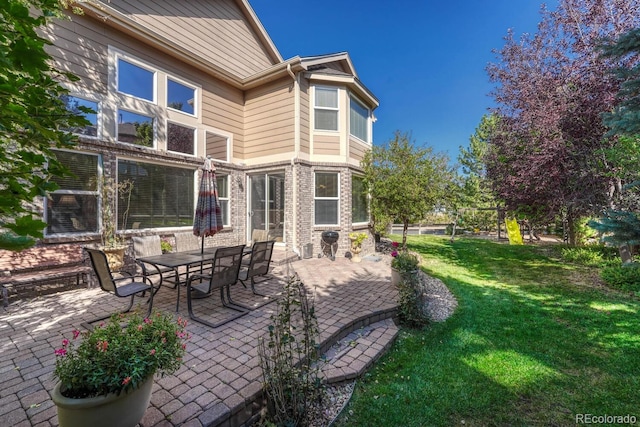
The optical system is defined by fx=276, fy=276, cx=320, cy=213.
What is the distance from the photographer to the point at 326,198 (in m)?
9.48

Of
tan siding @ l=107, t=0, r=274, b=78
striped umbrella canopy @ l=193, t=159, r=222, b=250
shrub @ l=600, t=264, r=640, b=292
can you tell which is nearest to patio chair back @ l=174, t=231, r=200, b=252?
striped umbrella canopy @ l=193, t=159, r=222, b=250

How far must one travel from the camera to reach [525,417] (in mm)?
2662

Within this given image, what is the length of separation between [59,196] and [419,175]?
31.8 feet

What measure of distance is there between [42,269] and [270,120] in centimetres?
702

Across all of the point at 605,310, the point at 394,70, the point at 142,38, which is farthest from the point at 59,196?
the point at 394,70

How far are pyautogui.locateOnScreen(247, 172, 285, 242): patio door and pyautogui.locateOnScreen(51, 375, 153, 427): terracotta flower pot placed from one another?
736 cm

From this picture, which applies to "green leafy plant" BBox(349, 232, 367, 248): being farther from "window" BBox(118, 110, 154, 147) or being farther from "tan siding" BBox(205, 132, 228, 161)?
"window" BBox(118, 110, 154, 147)

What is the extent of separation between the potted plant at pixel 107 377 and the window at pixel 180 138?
713 cm

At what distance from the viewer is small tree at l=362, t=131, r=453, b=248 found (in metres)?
9.36

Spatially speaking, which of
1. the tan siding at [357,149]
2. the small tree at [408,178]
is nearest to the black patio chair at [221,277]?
the small tree at [408,178]

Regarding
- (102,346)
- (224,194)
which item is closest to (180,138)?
(224,194)

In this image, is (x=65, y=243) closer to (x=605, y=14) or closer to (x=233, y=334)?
(x=233, y=334)

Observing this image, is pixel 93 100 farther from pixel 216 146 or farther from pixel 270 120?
pixel 270 120

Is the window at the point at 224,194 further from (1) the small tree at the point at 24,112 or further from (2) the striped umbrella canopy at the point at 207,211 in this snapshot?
(1) the small tree at the point at 24,112
